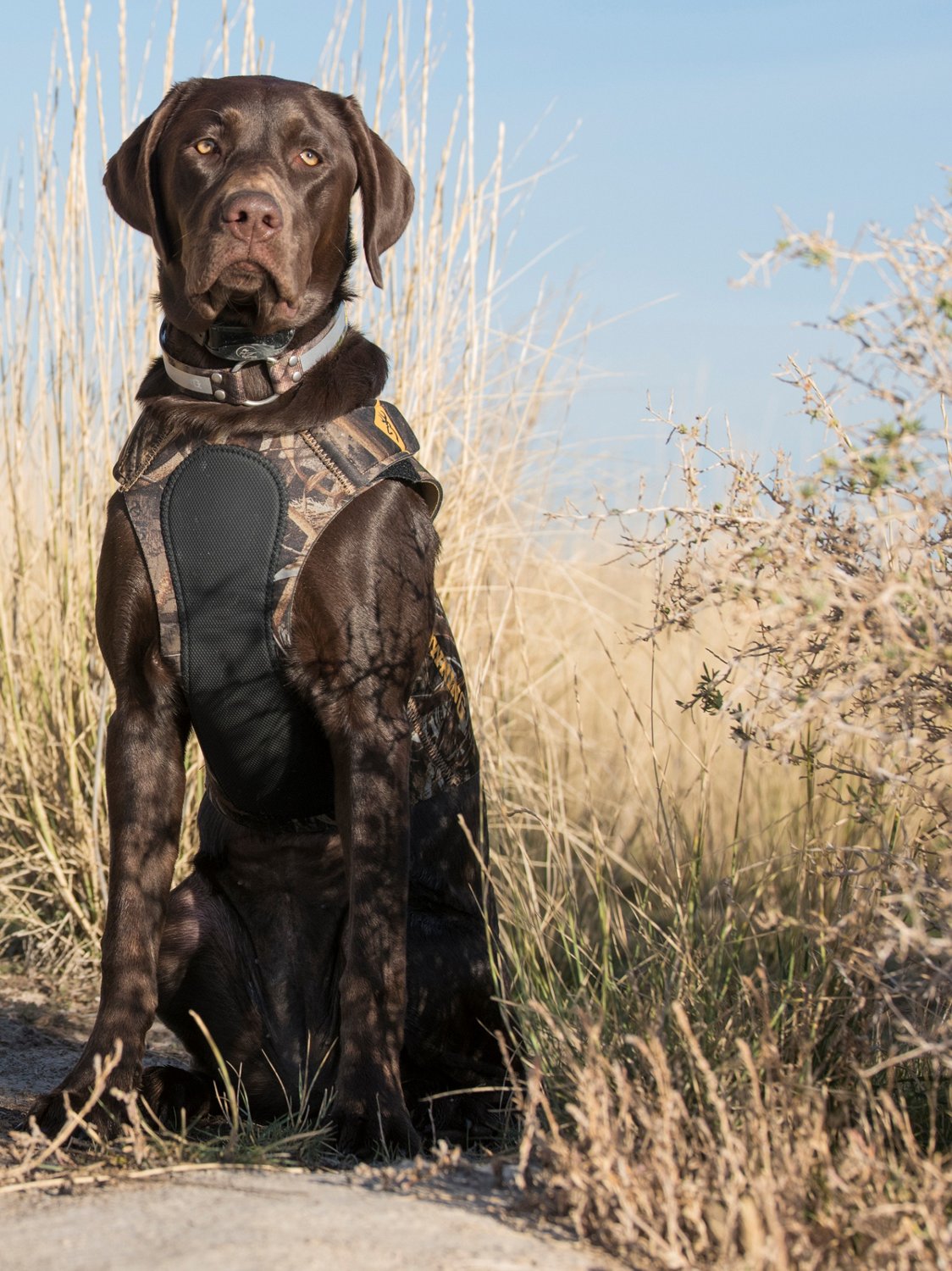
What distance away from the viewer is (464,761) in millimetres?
2877

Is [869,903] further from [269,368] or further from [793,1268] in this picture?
[269,368]

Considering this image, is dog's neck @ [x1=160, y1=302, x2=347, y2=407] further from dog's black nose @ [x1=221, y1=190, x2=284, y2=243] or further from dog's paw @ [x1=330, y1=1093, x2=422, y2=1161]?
dog's paw @ [x1=330, y1=1093, x2=422, y2=1161]

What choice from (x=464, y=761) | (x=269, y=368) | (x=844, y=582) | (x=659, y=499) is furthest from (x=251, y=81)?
(x=844, y=582)

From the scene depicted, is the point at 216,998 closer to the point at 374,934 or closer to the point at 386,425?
the point at 374,934

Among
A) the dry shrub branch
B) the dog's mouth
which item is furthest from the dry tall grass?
the dog's mouth

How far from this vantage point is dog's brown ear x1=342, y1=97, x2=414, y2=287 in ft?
9.41

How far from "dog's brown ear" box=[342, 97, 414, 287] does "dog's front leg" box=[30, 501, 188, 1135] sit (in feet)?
2.52

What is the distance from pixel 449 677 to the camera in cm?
285

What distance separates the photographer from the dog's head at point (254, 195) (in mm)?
2582

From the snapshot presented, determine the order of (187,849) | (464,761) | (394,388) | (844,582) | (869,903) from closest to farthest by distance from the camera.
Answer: (844,582), (869,903), (464,761), (187,849), (394,388)

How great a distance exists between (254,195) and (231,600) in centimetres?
71

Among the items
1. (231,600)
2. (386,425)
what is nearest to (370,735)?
(231,600)

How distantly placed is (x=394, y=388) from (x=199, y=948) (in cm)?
212

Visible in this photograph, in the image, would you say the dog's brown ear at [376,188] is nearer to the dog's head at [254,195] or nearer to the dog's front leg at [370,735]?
the dog's head at [254,195]
